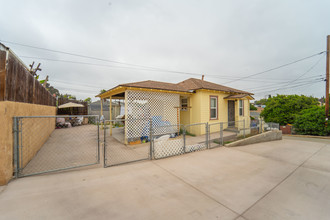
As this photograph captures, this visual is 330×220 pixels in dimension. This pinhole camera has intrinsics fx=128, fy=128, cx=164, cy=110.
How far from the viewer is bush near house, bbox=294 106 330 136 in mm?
10797

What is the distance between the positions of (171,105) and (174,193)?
568 cm

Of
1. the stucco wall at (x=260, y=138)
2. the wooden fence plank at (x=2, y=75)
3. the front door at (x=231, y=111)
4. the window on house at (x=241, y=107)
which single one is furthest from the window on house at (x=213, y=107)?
the wooden fence plank at (x=2, y=75)

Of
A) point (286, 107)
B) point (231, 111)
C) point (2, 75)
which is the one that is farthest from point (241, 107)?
point (2, 75)

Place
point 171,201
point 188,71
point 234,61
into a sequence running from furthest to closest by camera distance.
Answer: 1. point 188,71
2. point 234,61
3. point 171,201

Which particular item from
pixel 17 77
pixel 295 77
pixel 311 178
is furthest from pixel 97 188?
pixel 295 77

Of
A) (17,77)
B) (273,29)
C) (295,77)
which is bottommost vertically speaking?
(17,77)

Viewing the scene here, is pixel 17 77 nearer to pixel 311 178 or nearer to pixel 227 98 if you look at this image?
pixel 311 178

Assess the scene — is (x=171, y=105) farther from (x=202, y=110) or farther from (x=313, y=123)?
(x=313, y=123)

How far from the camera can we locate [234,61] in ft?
49.8

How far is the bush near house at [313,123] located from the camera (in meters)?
10.8

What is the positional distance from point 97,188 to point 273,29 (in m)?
14.5

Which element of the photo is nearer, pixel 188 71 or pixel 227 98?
Answer: pixel 227 98

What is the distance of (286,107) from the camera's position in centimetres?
1650

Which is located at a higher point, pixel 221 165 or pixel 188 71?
pixel 188 71
